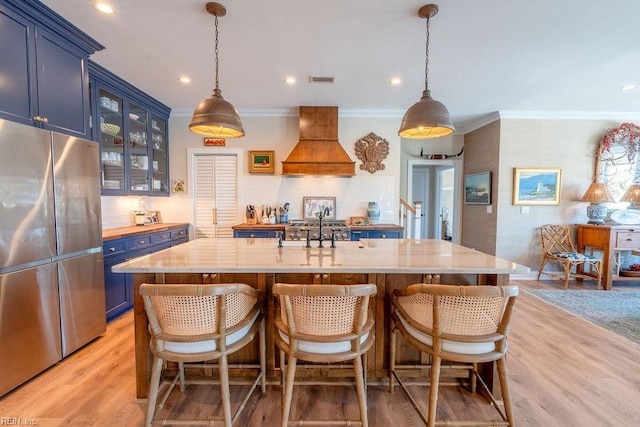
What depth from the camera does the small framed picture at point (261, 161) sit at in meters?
4.29

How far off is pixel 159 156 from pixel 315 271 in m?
3.70

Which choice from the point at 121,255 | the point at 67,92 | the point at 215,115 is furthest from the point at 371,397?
the point at 67,92

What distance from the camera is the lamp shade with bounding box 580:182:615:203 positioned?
3.90m

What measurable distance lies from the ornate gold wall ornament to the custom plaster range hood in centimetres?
38

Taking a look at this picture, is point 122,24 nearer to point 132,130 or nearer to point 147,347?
point 132,130

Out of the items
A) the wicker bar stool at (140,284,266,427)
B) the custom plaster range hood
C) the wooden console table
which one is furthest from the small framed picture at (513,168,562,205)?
the wicker bar stool at (140,284,266,427)

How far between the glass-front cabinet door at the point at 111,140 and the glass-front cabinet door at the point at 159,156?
588mm

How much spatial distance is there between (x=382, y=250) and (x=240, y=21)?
6.73 ft

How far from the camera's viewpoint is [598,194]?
12.9 ft

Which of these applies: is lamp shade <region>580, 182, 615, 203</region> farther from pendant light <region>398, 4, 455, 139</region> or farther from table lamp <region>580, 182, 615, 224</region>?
pendant light <region>398, 4, 455, 139</region>

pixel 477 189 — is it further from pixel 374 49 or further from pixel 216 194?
pixel 216 194

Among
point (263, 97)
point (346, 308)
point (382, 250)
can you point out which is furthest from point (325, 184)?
point (346, 308)

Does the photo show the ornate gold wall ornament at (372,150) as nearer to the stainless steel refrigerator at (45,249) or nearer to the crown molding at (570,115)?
the crown molding at (570,115)

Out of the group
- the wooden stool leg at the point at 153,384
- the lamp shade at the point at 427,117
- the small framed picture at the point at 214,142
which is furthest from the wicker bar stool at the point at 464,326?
the small framed picture at the point at 214,142
